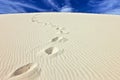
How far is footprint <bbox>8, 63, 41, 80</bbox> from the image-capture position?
4.19 metres

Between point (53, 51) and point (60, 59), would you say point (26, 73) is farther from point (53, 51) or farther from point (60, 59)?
point (53, 51)

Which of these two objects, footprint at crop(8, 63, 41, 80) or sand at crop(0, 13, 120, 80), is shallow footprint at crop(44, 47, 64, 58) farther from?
footprint at crop(8, 63, 41, 80)

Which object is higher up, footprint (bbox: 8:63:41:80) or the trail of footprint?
footprint (bbox: 8:63:41:80)

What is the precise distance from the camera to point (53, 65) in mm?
4922

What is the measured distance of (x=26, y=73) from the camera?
4.34m

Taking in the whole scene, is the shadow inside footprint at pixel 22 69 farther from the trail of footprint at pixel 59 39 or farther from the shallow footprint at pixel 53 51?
the trail of footprint at pixel 59 39

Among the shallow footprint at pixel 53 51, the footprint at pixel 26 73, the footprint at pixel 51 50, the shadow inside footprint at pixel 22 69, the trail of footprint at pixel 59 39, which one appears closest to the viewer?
the footprint at pixel 26 73

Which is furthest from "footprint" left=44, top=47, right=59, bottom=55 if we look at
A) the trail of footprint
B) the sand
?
the trail of footprint

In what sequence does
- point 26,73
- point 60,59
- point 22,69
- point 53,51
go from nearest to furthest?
point 26,73, point 22,69, point 60,59, point 53,51

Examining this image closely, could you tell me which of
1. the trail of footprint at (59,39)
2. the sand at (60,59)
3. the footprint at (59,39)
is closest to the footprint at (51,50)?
the sand at (60,59)

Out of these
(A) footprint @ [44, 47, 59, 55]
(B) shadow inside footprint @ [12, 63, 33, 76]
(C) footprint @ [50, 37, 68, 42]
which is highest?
(B) shadow inside footprint @ [12, 63, 33, 76]

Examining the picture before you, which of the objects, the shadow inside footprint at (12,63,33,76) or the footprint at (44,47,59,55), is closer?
the shadow inside footprint at (12,63,33,76)

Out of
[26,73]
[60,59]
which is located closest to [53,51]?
[60,59]

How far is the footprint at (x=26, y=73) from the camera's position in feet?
13.8
